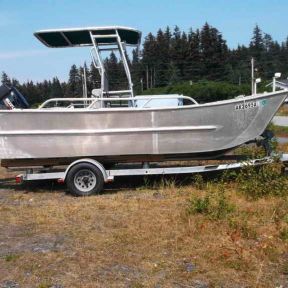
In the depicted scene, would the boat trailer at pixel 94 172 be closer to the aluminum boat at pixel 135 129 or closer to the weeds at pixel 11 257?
the aluminum boat at pixel 135 129

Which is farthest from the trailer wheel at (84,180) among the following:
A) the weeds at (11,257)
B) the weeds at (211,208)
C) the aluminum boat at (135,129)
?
the weeds at (11,257)

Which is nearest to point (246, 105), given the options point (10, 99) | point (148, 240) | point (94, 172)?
point (94, 172)

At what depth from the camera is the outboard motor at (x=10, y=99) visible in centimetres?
918

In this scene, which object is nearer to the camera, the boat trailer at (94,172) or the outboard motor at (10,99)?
the boat trailer at (94,172)

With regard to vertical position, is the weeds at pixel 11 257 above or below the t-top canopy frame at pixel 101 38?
below

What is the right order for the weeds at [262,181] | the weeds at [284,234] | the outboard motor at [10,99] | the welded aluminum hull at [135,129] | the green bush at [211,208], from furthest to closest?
the outboard motor at [10,99] → the welded aluminum hull at [135,129] → the weeds at [262,181] → the green bush at [211,208] → the weeds at [284,234]

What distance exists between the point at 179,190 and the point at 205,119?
4.23 feet

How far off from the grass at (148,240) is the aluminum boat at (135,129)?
2.61 feet

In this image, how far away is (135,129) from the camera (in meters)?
8.73

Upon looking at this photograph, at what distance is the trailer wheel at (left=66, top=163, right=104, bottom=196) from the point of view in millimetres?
8773

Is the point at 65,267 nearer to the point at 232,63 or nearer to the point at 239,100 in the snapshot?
the point at 239,100

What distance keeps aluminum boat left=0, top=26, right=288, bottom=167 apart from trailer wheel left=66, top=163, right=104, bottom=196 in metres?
0.28

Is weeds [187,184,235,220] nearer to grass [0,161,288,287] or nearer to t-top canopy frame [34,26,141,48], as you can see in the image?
grass [0,161,288,287]

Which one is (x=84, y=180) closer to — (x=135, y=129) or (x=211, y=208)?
(x=135, y=129)
